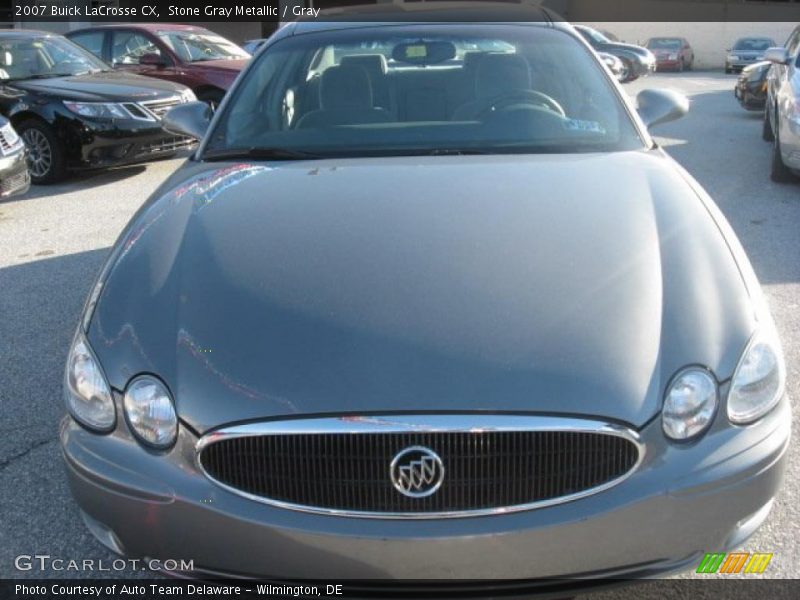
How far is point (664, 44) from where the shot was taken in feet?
111

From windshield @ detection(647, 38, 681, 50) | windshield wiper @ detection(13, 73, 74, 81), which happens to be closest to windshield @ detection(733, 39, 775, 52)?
windshield @ detection(647, 38, 681, 50)

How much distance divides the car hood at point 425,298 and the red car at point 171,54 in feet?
29.6

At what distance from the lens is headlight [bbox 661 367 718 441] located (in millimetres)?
2094

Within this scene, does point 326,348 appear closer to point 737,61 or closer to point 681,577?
point 681,577

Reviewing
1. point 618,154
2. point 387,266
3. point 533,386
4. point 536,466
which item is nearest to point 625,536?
point 536,466

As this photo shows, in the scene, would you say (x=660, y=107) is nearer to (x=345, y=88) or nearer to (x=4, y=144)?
(x=345, y=88)

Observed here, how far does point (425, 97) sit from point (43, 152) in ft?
20.9

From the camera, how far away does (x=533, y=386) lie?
2.06 m

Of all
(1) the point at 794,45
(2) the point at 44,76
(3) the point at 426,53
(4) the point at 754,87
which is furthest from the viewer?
(4) the point at 754,87

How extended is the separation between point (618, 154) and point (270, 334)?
1.67 meters

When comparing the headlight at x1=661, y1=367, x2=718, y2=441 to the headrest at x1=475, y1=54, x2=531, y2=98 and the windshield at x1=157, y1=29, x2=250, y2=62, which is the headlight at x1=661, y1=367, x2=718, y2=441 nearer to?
the headrest at x1=475, y1=54, x2=531, y2=98

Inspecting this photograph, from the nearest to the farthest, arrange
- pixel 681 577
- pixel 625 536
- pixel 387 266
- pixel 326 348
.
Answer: pixel 625 536, pixel 326 348, pixel 387 266, pixel 681 577

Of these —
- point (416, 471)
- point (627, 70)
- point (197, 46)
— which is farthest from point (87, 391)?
point (627, 70)

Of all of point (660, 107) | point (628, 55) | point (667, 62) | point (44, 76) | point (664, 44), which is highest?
point (660, 107)
